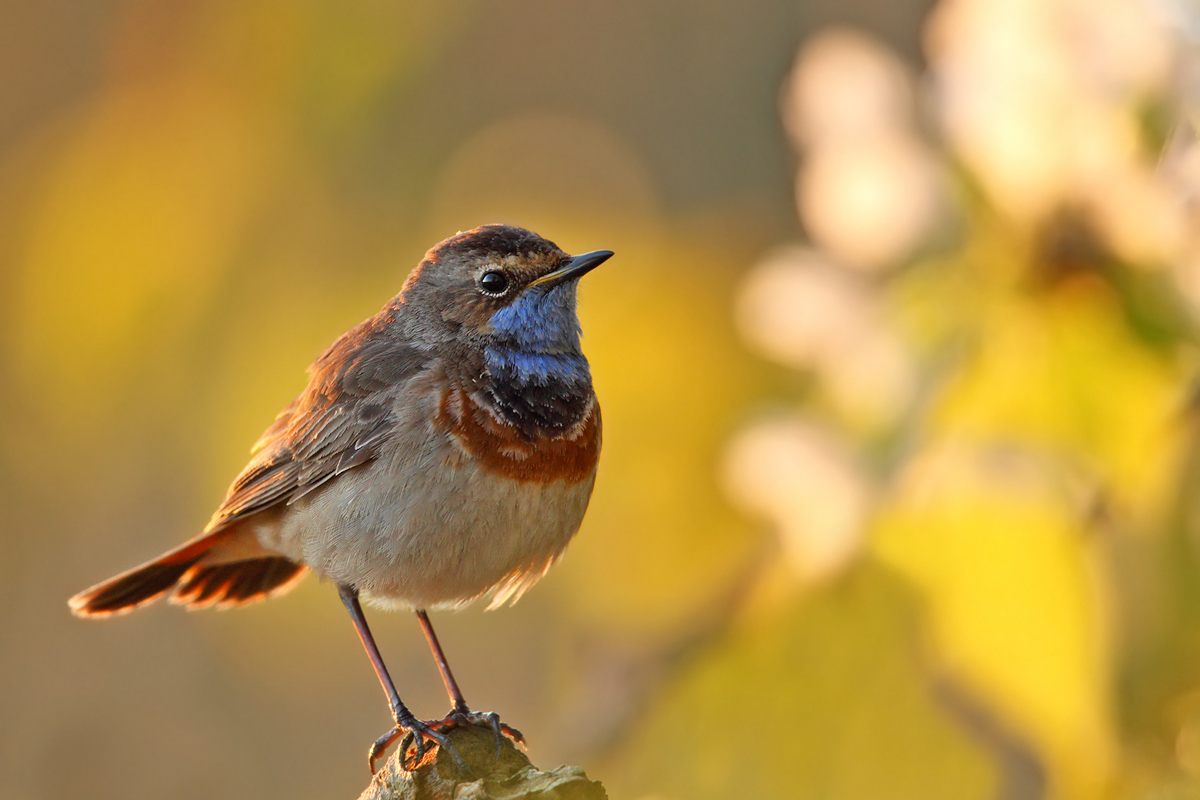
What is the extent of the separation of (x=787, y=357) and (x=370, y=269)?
59.7 inches

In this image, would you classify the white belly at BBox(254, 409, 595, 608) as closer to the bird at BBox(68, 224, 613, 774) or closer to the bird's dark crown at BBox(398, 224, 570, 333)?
the bird at BBox(68, 224, 613, 774)

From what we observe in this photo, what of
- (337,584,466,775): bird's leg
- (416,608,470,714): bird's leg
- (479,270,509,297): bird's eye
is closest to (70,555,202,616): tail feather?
(337,584,466,775): bird's leg

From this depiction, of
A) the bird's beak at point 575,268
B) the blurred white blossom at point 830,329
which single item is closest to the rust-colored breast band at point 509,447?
the bird's beak at point 575,268

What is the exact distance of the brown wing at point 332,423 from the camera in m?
3.14

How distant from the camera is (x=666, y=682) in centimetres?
203

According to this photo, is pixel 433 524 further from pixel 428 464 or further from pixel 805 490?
pixel 805 490

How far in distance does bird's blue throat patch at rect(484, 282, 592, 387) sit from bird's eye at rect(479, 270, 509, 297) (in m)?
0.05

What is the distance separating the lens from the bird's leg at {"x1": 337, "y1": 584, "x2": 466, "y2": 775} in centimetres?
264

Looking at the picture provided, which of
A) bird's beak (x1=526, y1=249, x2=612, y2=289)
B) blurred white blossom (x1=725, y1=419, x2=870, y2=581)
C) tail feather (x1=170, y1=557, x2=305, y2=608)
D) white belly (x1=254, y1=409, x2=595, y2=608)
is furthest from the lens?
tail feather (x1=170, y1=557, x2=305, y2=608)

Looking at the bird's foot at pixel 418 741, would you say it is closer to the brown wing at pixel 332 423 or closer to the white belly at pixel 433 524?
the white belly at pixel 433 524

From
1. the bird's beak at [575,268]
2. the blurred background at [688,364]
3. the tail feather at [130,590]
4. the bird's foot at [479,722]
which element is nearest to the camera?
the blurred background at [688,364]

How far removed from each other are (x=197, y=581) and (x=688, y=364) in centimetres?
151

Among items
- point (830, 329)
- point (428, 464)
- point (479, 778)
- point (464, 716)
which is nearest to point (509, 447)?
point (428, 464)

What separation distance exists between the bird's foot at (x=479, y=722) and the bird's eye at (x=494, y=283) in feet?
3.33
